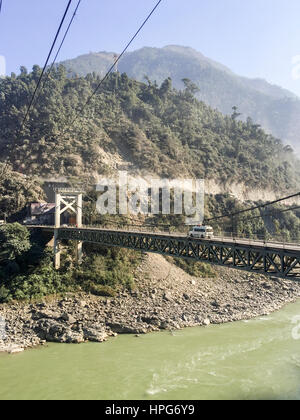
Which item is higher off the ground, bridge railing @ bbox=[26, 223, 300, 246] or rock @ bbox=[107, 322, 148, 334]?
bridge railing @ bbox=[26, 223, 300, 246]

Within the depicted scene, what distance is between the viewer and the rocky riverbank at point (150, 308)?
1942 cm

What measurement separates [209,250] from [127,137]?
36.3m

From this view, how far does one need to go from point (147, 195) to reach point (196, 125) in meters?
29.7

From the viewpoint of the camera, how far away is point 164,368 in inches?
631

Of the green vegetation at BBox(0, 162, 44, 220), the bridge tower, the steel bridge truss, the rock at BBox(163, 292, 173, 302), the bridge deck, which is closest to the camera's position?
the steel bridge truss

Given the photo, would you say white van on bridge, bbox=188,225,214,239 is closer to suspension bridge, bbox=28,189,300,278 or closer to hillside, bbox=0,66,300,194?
suspension bridge, bbox=28,189,300,278

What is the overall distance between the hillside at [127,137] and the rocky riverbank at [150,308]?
20.0 metres

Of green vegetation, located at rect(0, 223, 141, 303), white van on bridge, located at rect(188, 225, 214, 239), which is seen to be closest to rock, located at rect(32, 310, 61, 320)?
green vegetation, located at rect(0, 223, 141, 303)

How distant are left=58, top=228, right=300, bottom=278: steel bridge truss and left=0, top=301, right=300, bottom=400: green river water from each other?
558 centimetres

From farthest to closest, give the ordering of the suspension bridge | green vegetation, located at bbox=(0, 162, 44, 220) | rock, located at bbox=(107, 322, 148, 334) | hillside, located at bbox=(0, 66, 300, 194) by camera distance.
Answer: hillside, located at bbox=(0, 66, 300, 194), green vegetation, located at bbox=(0, 162, 44, 220), rock, located at bbox=(107, 322, 148, 334), the suspension bridge

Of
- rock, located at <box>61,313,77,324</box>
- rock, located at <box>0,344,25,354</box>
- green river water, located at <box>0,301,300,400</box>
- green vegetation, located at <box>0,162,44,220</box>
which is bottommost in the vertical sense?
green river water, located at <box>0,301,300,400</box>

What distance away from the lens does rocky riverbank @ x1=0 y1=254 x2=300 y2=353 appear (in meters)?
19.4

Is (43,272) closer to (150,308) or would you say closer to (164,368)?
(150,308)
